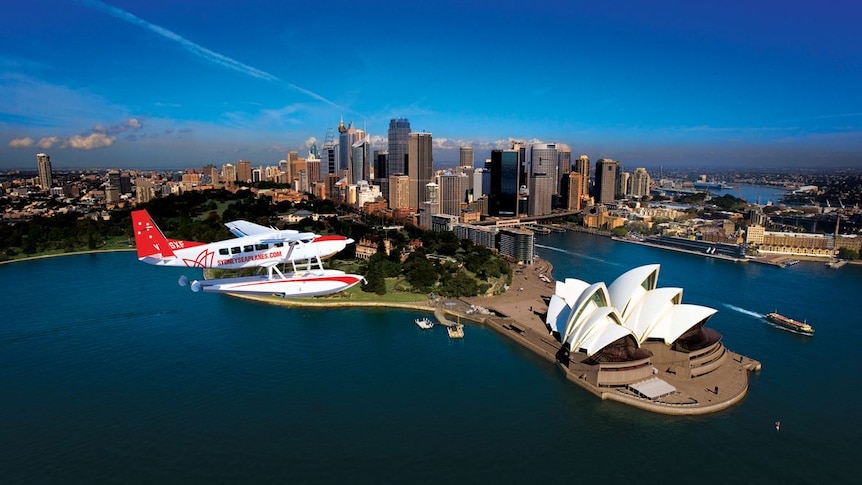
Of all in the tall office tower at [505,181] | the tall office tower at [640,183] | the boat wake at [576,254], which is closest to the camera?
the boat wake at [576,254]

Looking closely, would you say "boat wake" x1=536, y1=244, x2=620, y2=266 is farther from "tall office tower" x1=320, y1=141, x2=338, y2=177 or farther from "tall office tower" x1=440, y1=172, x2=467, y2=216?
"tall office tower" x1=320, y1=141, x2=338, y2=177

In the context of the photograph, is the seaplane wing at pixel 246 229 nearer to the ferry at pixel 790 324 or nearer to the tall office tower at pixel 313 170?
the ferry at pixel 790 324

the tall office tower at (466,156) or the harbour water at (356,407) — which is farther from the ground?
the tall office tower at (466,156)

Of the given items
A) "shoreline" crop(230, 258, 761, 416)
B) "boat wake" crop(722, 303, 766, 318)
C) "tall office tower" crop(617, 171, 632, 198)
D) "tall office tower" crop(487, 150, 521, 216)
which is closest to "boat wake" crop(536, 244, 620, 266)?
"shoreline" crop(230, 258, 761, 416)

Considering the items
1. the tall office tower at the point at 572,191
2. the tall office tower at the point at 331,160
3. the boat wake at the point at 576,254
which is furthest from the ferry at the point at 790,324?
the tall office tower at the point at 331,160

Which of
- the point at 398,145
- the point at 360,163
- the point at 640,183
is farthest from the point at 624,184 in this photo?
the point at 360,163

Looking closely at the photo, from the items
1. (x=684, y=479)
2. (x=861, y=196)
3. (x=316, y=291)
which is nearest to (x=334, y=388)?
(x=316, y=291)

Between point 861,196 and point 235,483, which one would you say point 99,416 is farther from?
point 861,196
